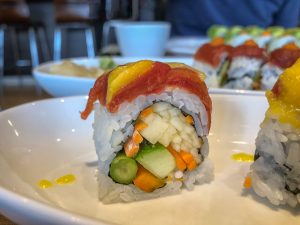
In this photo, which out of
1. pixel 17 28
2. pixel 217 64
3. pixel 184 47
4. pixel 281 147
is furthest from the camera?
pixel 17 28

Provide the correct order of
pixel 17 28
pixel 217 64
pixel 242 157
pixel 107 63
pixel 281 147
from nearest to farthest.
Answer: pixel 281 147 < pixel 242 157 < pixel 217 64 < pixel 107 63 < pixel 17 28

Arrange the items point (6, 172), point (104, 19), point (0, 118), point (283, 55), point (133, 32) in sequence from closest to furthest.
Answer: point (6, 172), point (0, 118), point (283, 55), point (133, 32), point (104, 19)

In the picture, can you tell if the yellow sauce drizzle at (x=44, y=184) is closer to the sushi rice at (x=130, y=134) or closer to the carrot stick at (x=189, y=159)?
the sushi rice at (x=130, y=134)

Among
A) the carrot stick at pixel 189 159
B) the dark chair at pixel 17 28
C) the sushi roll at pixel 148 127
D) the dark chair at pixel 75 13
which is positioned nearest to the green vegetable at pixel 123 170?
the sushi roll at pixel 148 127

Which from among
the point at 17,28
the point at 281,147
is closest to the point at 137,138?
the point at 281,147

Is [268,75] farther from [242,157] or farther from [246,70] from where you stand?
[242,157]

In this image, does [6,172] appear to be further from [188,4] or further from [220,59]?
[188,4]

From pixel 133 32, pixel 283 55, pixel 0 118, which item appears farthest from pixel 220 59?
pixel 0 118
